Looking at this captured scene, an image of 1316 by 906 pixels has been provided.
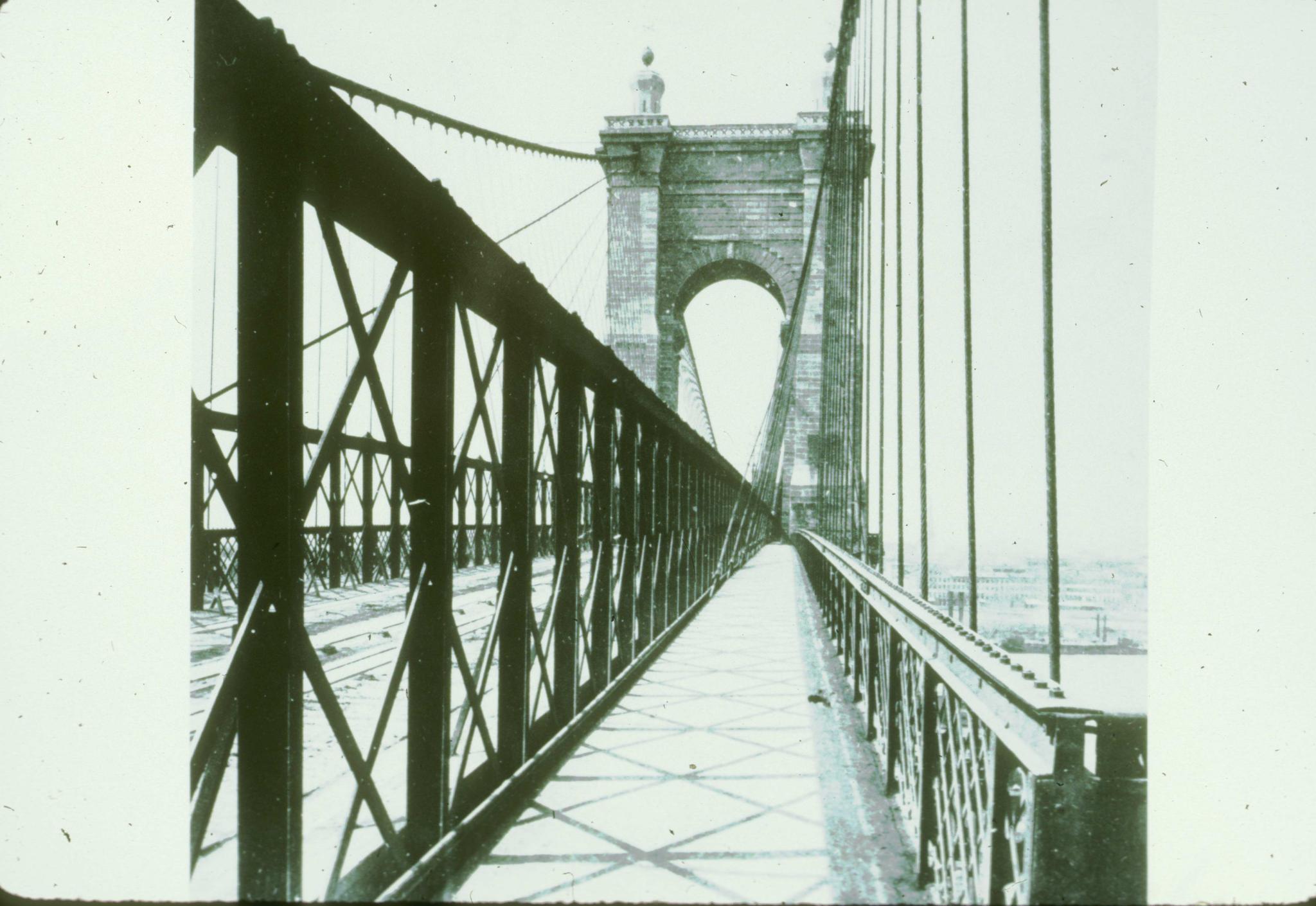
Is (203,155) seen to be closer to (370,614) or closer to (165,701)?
(165,701)

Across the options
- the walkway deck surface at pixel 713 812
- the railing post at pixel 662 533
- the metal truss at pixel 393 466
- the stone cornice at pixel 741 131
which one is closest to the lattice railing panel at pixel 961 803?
the walkway deck surface at pixel 713 812

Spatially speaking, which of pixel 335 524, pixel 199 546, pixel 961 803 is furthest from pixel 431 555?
pixel 335 524

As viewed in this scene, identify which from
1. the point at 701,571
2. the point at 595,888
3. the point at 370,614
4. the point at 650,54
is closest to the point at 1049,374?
the point at 595,888

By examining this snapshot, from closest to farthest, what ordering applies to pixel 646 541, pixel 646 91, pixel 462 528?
pixel 646 541, pixel 462 528, pixel 646 91

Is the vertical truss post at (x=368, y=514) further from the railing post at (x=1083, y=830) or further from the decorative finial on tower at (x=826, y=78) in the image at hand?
the decorative finial on tower at (x=826, y=78)

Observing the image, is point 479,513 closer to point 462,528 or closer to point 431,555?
point 462,528

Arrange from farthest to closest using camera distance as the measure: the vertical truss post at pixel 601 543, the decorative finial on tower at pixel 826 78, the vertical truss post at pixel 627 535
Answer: the decorative finial on tower at pixel 826 78 < the vertical truss post at pixel 627 535 < the vertical truss post at pixel 601 543

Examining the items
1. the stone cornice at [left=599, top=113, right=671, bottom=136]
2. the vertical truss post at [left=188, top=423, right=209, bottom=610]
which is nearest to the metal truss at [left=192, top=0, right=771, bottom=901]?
the vertical truss post at [left=188, top=423, right=209, bottom=610]

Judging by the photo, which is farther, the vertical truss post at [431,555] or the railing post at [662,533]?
the railing post at [662,533]
